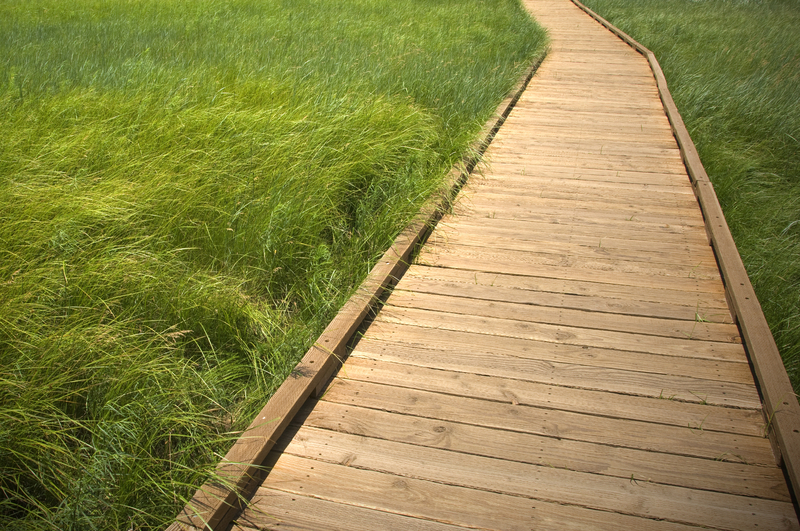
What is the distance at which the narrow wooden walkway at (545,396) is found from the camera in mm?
2168

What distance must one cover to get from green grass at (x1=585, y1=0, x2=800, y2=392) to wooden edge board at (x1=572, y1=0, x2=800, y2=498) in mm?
181

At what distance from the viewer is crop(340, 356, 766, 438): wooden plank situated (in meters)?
2.59

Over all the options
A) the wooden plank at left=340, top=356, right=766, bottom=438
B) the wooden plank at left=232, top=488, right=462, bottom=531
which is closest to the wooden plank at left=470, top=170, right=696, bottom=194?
the wooden plank at left=340, top=356, right=766, bottom=438

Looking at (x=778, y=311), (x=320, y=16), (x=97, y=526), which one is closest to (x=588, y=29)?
(x=320, y=16)

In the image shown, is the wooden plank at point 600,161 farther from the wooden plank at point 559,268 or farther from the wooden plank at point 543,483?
the wooden plank at point 543,483

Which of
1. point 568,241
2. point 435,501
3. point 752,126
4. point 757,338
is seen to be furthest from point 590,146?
point 435,501

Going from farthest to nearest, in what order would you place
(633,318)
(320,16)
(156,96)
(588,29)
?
(588,29) < (320,16) < (156,96) < (633,318)

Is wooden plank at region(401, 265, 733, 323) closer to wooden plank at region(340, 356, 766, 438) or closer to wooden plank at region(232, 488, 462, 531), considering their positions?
wooden plank at region(340, 356, 766, 438)

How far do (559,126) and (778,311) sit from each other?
3700 mm

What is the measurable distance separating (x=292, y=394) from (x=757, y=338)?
7.25 ft

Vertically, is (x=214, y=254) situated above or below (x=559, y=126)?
above

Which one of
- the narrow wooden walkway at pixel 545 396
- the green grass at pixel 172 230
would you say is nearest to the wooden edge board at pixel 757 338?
the narrow wooden walkway at pixel 545 396

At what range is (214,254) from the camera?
3553mm

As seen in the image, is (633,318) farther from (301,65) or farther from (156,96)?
(301,65)
